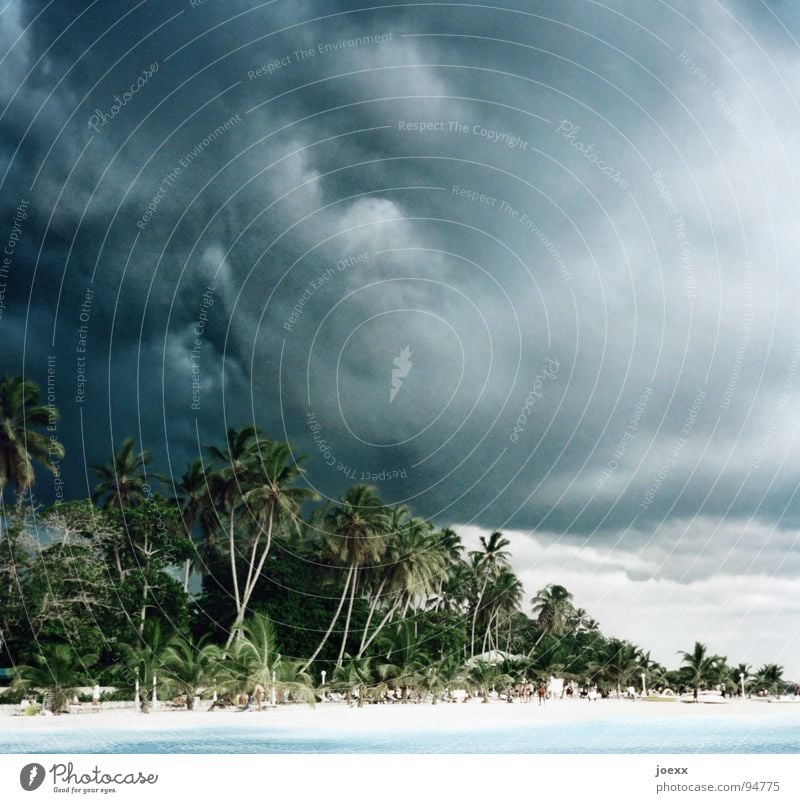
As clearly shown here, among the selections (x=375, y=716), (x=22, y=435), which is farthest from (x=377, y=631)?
(x=22, y=435)

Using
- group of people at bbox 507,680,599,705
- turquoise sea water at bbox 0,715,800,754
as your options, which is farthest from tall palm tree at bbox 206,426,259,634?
turquoise sea water at bbox 0,715,800,754

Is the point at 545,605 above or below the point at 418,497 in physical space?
below

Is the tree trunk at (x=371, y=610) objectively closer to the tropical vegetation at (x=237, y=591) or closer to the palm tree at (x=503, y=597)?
the tropical vegetation at (x=237, y=591)

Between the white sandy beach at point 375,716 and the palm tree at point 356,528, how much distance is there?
30.7 feet

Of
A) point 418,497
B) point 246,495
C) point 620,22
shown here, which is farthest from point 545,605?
point 620,22

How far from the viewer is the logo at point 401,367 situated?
47719 mm

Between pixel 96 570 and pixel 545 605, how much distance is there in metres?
52.2

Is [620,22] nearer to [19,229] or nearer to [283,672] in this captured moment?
[19,229]

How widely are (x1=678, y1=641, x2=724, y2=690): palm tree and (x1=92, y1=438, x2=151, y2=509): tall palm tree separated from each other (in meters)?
39.1

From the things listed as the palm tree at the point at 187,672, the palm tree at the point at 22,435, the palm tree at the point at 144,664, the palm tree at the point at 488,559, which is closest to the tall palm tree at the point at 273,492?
the palm tree at the point at 144,664

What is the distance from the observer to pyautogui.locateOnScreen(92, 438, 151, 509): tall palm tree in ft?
172

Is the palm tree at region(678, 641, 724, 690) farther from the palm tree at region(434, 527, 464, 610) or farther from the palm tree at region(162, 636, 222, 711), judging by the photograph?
the palm tree at region(162, 636, 222, 711)

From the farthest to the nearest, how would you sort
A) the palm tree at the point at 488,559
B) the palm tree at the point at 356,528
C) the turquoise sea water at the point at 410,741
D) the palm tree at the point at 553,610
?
the palm tree at the point at 553,610, the palm tree at the point at 488,559, the palm tree at the point at 356,528, the turquoise sea water at the point at 410,741
